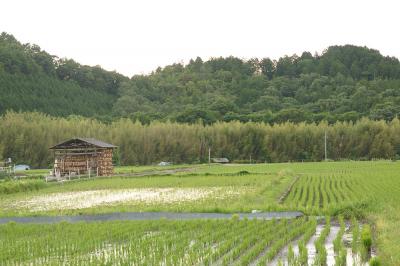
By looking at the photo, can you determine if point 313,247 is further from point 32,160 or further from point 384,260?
point 32,160

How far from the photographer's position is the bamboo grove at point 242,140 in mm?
47562

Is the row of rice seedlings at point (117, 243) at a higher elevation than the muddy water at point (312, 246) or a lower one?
higher

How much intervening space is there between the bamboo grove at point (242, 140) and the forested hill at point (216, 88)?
10.4 meters

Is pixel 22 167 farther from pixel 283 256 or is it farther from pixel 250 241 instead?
pixel 283 256

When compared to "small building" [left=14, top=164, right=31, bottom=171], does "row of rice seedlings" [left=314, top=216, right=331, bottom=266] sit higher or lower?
lower

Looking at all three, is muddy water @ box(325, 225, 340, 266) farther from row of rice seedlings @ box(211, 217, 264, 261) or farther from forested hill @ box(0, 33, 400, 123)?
forested hill @ box(0, 33, 400, 123)

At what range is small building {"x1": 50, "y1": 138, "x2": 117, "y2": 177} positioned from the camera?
1282 inches

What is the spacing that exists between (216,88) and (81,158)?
187 ft

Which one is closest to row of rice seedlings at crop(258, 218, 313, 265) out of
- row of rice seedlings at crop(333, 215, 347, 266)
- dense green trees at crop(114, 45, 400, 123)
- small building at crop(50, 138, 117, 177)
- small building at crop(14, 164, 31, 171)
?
row of rice seedlings at crop(333, 215, 347, 266)

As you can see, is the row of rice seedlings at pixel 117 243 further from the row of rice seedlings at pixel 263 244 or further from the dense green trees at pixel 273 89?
the dense green trees at pixel 273 89

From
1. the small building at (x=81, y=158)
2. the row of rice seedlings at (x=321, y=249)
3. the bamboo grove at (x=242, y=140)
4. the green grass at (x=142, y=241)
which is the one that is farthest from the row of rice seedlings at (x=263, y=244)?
the bamboo grove at (x=242, y=140)

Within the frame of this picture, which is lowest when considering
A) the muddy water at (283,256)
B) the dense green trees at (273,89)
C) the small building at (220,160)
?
the muddy water at (283,256)

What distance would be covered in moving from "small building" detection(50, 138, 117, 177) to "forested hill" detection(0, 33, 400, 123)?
2662 cm

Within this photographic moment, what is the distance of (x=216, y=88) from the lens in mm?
88188
